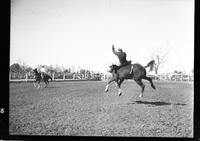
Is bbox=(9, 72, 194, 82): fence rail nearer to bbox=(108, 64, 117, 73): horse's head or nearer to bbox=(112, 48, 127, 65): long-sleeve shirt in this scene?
bbox=(108, 64, 117, 73): horse's head

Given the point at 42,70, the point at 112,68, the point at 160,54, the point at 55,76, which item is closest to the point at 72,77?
the point at 55,76

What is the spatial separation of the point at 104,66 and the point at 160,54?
2.70 feet

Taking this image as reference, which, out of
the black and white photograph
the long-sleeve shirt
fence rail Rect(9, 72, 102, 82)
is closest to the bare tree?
the black and white photograph

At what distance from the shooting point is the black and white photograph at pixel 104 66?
3609 millimetres

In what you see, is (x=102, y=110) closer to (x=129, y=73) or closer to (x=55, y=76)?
(x=129, y=73)

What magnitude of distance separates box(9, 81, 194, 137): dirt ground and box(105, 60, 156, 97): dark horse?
0.07 metres

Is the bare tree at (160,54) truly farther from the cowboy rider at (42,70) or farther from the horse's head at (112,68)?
the cowboy rider at (42,70)

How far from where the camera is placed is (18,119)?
3.74 metres

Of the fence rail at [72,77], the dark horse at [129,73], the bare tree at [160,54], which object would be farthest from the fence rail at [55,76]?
the bare tree at [160,54]

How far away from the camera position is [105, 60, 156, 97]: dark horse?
369 centimetres
